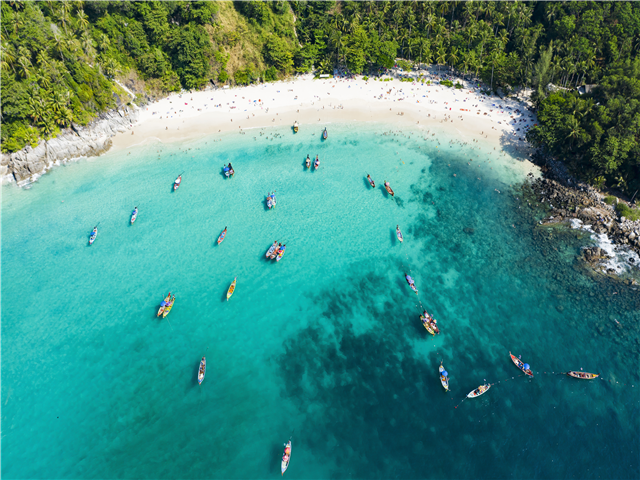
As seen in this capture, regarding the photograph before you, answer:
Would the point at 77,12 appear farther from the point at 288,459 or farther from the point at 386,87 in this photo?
the point at 288,459

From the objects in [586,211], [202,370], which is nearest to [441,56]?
[586,211]

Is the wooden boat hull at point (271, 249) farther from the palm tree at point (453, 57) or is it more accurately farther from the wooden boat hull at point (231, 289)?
the palm tree at point (453, 57)

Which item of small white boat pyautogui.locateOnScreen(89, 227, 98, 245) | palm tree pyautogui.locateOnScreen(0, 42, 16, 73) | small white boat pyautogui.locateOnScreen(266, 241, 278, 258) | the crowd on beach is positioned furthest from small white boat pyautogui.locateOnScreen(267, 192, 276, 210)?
palm tree pyautogui.locateOnScreen(0, 42, 16, 73)

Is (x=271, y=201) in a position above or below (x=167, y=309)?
above

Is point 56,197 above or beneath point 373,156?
above

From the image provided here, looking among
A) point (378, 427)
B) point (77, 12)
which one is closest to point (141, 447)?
point (378, 427)

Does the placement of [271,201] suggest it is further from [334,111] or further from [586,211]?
[586,211]

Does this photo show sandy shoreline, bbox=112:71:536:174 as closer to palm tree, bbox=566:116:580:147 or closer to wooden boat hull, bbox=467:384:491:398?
palm tree, bbox=566:116:580:147
